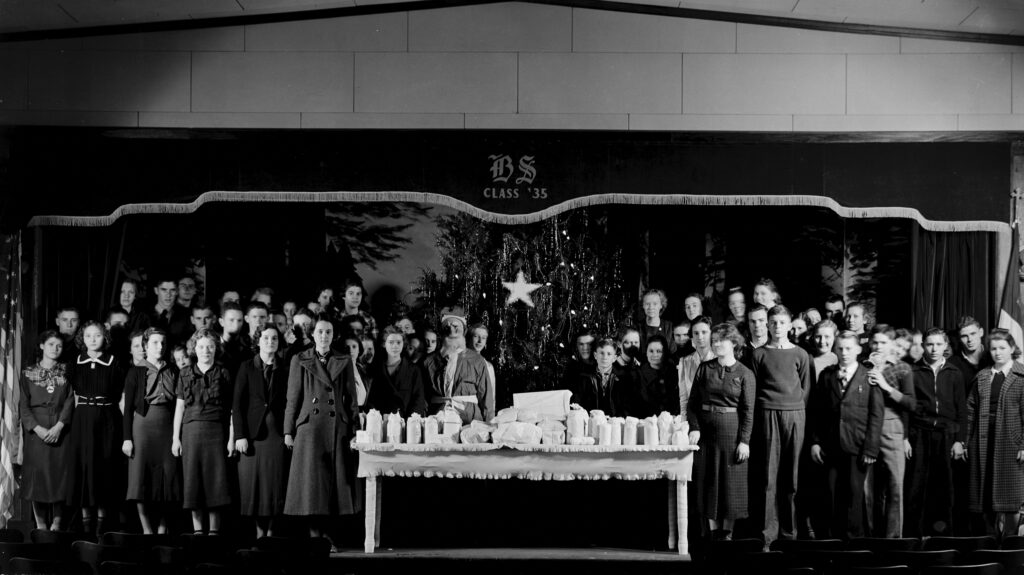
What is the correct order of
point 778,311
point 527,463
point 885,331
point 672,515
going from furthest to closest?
point 885,331, point 778,311, point 672,515, point 527,463

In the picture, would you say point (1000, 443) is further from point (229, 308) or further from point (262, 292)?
point (229, 308)

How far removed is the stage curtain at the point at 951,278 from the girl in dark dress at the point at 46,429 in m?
6.73

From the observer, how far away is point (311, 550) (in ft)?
19.7

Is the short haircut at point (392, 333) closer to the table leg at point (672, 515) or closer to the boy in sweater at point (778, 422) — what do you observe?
the table leg at point (672, 515)

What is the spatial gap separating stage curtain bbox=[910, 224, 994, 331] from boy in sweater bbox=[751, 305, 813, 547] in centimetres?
125

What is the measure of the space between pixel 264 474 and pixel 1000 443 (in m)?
5.58

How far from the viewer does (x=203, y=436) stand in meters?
8.36

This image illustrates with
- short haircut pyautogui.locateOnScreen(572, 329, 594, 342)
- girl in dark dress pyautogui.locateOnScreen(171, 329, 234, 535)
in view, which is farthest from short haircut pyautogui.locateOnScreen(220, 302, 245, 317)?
short haircut pyautogui.locateOnScreen(572, 329, 594, 342)

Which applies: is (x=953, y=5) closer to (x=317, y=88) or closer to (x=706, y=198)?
(x=706, y=198)

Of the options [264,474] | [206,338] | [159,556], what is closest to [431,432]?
[264,474]

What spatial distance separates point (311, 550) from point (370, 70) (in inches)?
173

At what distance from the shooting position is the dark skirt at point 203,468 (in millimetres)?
8344

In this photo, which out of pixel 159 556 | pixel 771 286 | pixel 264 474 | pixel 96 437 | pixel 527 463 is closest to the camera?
pixel 159 556

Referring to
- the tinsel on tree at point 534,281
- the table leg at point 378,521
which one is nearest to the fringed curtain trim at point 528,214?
the tinsel on tree at point 534,281
